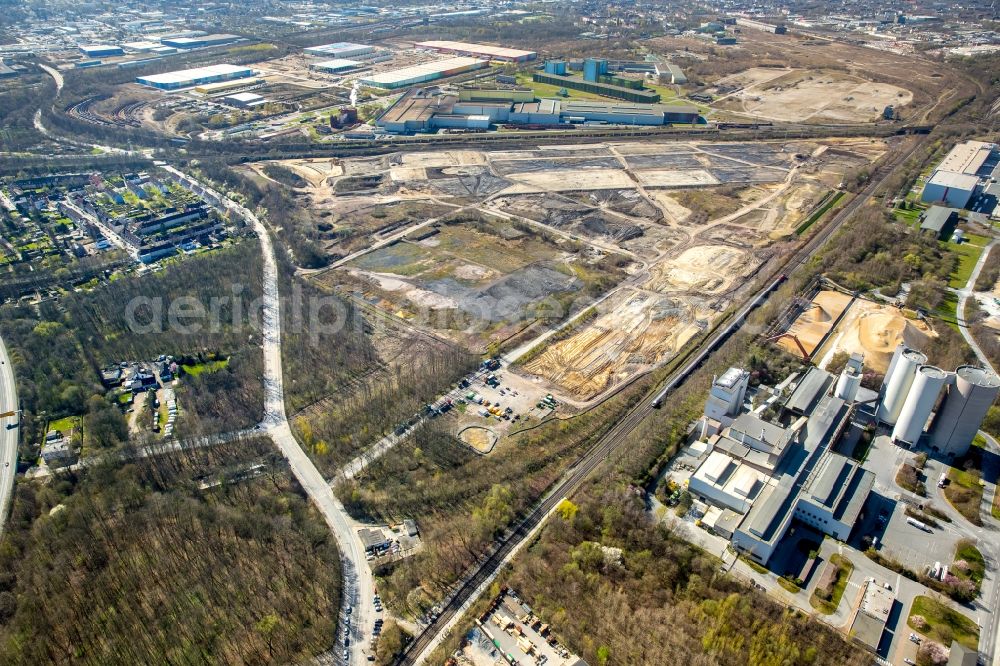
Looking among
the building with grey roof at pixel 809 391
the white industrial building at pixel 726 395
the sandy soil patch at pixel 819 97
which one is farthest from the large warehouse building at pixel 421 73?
the building with grey roof at pixel 809 391

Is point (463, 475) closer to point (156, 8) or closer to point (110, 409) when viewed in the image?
point (110, 409)

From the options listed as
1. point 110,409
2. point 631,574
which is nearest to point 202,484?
point 110,409

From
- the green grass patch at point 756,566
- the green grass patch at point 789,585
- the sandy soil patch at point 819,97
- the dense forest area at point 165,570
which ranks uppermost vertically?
the sandy soil patch at point 819,97

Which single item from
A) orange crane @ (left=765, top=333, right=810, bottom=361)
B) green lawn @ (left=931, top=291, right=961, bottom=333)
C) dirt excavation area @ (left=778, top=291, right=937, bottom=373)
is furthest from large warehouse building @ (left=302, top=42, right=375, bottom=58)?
green lawn @ (left=931, top=291, right=961, bottom=333)

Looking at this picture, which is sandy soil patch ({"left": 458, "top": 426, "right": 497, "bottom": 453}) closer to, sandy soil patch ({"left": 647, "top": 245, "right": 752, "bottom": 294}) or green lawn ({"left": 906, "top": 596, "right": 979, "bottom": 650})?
green lawn ({"left": 906, "top": 596, "right": 979, "bottom": 650})

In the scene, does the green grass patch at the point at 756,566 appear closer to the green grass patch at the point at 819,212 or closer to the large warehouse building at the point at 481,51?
the green grass patch at the point at 819,212
